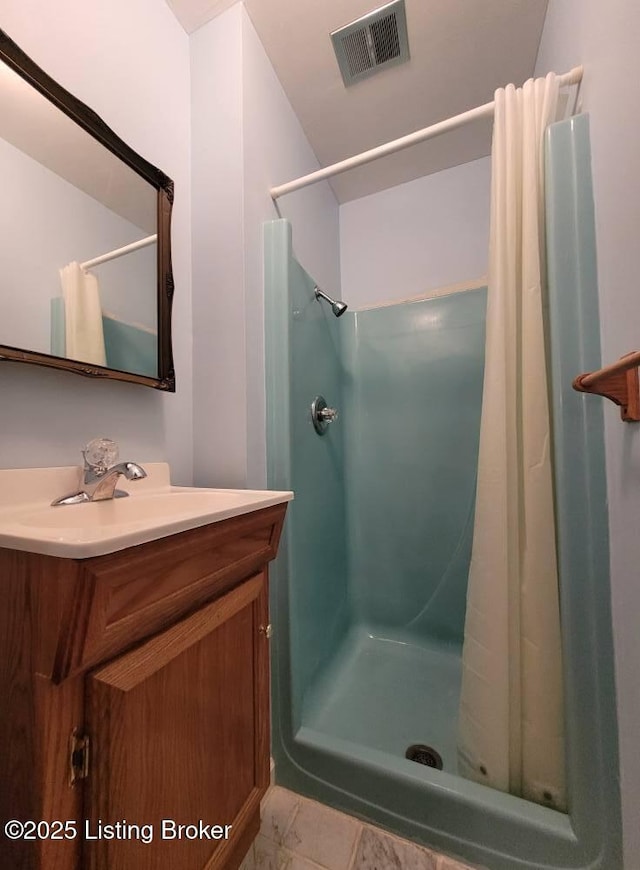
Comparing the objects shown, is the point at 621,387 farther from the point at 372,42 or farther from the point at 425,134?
the point at 372,42

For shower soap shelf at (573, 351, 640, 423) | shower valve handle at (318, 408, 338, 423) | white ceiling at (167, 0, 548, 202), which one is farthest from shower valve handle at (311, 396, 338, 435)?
white ceiling at (167, 0, 548, 202)

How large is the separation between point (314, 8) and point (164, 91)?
55 cm

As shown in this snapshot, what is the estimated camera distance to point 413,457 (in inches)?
60.6

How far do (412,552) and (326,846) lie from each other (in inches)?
37.3

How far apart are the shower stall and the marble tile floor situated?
3 cm

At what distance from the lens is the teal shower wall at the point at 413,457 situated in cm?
144

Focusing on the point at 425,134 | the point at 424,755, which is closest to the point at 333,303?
the point at 425,134

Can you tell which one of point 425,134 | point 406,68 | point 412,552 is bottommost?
point 412,552

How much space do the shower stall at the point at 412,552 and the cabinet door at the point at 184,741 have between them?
0.29 m

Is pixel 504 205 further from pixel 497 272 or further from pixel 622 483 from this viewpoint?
pixel 622 483

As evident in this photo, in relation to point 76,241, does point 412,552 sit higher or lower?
lower

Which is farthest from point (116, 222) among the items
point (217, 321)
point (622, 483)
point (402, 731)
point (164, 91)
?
point (402, 731)

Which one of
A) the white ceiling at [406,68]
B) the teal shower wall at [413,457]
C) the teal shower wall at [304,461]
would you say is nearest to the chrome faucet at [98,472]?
the teal shower wall at [304,461]

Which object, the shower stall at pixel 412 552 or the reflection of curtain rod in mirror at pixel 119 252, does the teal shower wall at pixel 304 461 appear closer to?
the shower stall at pixel 412 552
